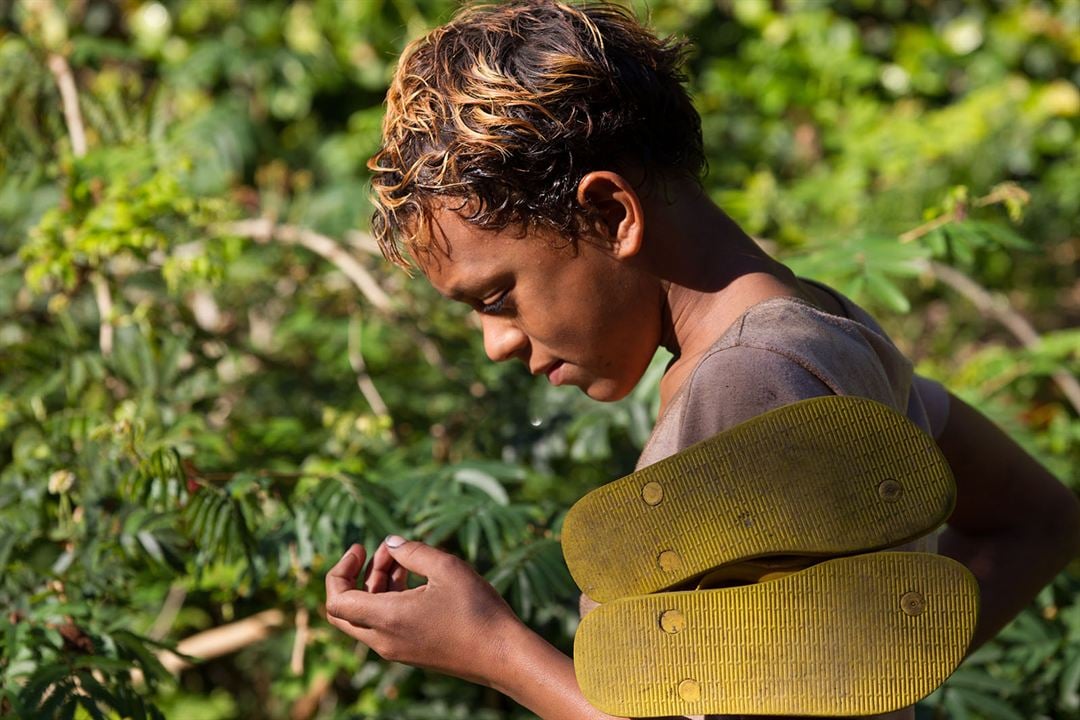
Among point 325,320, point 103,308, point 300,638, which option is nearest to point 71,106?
point 103,308

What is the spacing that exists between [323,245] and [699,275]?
1.78 m

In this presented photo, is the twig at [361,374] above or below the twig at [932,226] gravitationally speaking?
below

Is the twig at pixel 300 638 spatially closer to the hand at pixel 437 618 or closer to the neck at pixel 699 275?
the hand at pixel 437 618

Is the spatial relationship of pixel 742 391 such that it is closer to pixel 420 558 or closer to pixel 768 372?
pixel 768 372

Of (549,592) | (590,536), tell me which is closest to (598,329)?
(590,536)

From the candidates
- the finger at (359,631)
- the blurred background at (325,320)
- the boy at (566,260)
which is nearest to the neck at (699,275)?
the boy at (566,260)

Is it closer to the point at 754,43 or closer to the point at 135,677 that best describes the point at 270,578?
the point at 135,677

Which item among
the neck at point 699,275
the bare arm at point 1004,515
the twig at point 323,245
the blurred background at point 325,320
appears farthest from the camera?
the twig at point 323,245

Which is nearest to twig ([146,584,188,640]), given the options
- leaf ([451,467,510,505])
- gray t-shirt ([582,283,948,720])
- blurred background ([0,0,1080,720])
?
blurred background ([0,0,1080,720])

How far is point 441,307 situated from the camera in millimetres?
3217

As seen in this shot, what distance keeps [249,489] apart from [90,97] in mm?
1646

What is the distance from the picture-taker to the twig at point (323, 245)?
297cm

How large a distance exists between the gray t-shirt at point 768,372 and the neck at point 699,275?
6 centimetres

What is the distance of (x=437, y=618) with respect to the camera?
51.4 inches
